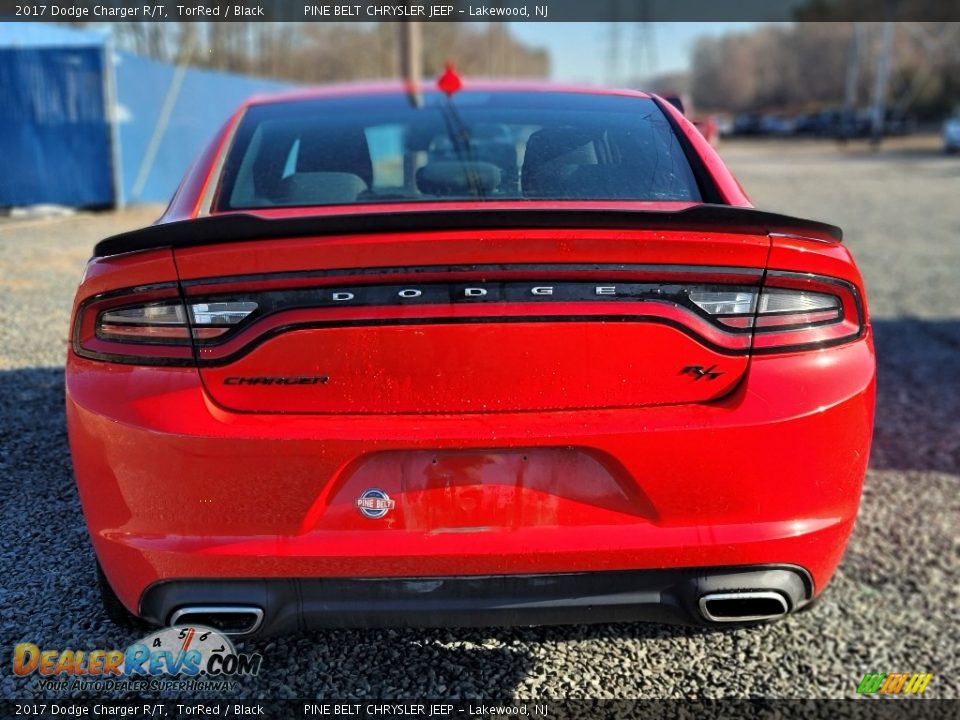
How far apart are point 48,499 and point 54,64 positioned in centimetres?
973

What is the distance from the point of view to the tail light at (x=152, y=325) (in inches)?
73.0

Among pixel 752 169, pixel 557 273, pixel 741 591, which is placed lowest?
pixel 752 169

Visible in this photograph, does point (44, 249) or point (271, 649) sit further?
point (44, 249)

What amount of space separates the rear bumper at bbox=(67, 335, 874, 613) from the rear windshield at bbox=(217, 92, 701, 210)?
2.52ft

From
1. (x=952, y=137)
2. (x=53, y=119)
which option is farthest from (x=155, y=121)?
(x=952, y=137)

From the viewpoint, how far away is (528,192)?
96.0 inches

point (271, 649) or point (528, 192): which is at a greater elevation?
point (528, 192)

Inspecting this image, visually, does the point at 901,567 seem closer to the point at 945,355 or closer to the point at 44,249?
the point at 945,355

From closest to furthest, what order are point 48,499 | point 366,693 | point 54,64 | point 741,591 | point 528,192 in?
1. point 741,591
2. point 366,693
3. point 528,192
4. point 48,499
5. point 54,64

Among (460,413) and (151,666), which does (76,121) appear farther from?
(460,413)

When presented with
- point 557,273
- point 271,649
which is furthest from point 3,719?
point 557,273

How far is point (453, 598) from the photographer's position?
193 centimetres

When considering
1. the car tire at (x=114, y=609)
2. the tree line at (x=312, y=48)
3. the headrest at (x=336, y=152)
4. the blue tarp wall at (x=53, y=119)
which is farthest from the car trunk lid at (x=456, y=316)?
the tree line at (x=312, y=48)

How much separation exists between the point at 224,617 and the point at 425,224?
1.02 metres
